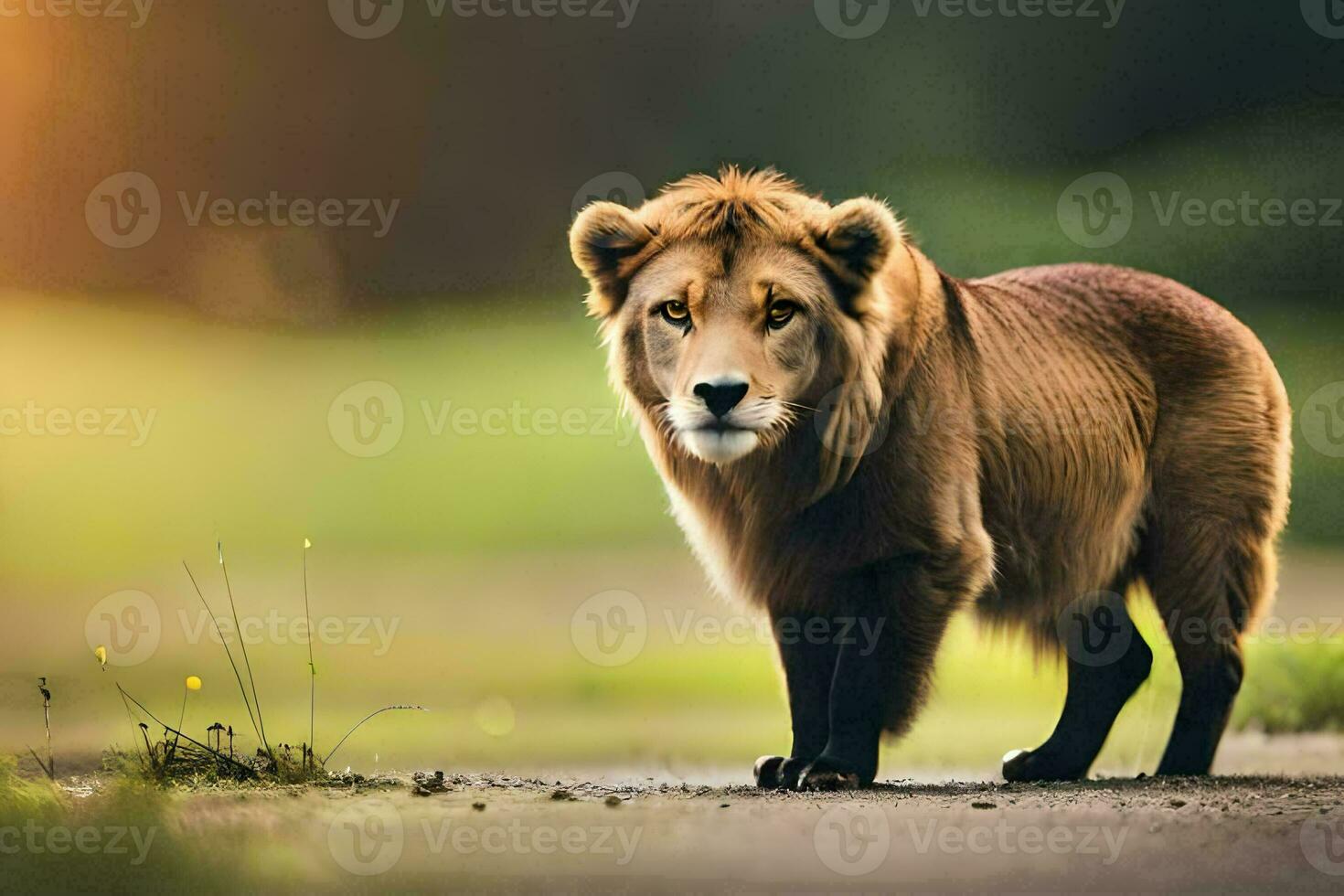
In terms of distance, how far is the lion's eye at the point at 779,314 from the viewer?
6109 millimetres

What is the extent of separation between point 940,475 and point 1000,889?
5.61 feet

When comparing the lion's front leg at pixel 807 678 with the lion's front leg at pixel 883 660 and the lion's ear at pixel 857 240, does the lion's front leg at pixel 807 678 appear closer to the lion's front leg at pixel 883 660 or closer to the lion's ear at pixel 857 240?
the lion's front leg at pixel 883 660

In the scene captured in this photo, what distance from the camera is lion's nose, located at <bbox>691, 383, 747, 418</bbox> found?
5746 millimetres

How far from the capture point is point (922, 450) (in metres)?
6.39

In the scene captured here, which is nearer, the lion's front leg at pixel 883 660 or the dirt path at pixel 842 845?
the dirt path at pixel 842 845

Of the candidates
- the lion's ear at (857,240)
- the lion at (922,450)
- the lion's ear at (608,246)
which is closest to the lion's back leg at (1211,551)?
the lion at (922,450)

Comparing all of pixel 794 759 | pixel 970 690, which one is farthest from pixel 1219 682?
pixel 794 759

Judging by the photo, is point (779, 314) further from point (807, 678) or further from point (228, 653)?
point (228, 653)

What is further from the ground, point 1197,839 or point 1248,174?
point 1248,174

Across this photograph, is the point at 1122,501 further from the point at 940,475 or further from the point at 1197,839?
the point at 1197,839

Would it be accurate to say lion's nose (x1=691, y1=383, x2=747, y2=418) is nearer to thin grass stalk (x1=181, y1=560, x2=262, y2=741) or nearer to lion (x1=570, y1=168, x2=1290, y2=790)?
lion (x1=570, y1=168, x2=1290, y2=790)

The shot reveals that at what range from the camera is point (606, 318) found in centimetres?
660

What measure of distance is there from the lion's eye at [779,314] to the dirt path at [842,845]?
5.99 feet

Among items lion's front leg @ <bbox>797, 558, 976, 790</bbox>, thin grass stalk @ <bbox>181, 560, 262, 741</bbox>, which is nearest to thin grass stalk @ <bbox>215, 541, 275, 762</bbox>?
thin grass stalk @ <bbox>181, 560, 262, 741</bbox>
